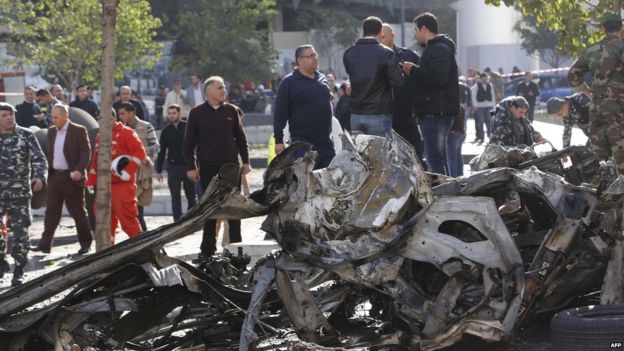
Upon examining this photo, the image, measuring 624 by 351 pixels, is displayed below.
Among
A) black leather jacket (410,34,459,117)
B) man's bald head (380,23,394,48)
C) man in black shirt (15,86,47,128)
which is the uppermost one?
man's bald head (380,23,394,48)

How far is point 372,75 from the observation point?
1094 centimetres

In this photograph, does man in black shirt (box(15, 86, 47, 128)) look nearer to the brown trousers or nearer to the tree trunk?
the brown trousers

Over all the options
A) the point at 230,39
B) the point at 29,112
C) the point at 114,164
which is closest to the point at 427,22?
the point at 114,164

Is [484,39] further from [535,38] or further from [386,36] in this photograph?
[386,36]

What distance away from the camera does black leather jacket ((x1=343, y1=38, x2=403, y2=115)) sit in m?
10.9

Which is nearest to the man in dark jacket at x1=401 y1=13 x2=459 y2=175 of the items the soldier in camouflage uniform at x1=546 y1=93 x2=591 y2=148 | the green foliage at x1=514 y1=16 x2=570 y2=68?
the soldier in camouflage uniform at x1=546 y1=93 x2=591 y2=148

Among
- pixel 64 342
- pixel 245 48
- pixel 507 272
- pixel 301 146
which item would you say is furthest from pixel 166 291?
pixel 245 48

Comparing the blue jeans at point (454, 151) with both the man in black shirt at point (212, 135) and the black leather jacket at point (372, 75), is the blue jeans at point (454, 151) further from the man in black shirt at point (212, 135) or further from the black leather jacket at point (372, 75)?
the man in black shirt at point (212, 135)

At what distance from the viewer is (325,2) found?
58406 mm

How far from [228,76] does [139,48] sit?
7.53 m

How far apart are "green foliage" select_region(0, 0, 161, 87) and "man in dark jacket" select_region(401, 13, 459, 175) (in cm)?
2267

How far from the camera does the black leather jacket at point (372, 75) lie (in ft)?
35.7

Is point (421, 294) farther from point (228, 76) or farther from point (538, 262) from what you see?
point (228, 76)

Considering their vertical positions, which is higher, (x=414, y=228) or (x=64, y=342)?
(x=414, y=228)
